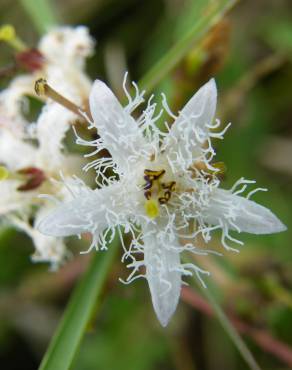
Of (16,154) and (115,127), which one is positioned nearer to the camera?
(115,127)

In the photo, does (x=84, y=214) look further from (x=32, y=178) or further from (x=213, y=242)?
(x=213, y=242)

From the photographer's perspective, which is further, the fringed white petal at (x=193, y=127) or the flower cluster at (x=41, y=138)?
the flower cluster at (x=41, y=138)

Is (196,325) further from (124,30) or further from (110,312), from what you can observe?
(124,30)

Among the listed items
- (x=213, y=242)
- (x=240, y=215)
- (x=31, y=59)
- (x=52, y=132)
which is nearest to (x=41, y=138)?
(x=52, y=132)

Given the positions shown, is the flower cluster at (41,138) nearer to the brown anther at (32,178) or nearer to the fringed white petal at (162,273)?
the brown anther at (32,178)

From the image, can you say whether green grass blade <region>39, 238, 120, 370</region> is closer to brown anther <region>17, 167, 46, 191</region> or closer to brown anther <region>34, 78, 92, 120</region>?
brown anther <region>17, 167, 46, 191</region>

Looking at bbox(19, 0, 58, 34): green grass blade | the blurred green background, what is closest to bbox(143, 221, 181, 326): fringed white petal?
the blurred green background

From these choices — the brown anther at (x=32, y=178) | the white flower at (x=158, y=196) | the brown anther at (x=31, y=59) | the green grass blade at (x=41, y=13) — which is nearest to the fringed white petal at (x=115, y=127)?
the white flower at (x=158, y=196)
